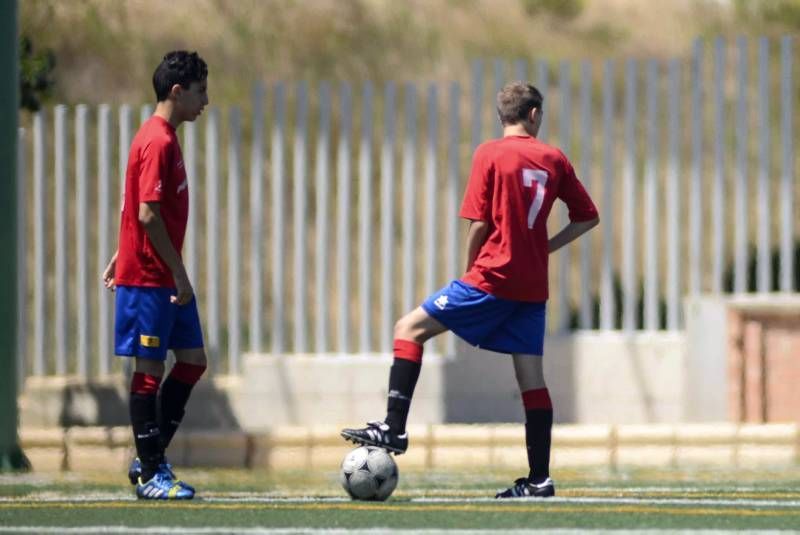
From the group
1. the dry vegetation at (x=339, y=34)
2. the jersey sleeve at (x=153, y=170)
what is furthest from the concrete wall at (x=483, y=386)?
the dry vegetation at (x=339, y=34)

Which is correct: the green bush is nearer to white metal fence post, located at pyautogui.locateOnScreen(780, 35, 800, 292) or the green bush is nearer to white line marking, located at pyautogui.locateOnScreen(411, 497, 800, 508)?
white metal fence post, located at pyautogui.locateOnScreen(780, 35, 800, 292)

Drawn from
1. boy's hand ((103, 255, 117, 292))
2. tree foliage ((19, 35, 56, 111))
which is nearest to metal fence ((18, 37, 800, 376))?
tree foliage ((19, 35, 56, 111))

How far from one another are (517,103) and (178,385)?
1.77 meters

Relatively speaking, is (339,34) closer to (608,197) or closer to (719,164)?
(608,197)

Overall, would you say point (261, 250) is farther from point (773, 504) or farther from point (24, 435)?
point (773, 504)

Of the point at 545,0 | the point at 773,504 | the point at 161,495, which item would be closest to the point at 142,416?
the point at 161,495

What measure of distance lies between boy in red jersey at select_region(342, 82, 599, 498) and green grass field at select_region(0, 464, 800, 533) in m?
0.29

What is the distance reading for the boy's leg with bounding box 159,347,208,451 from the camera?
7.80 metres

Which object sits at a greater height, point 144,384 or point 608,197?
point 608,197

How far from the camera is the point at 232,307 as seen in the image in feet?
38.6

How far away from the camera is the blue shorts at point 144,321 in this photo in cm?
753

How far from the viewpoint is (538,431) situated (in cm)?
750

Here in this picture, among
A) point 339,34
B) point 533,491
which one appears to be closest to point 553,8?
point 339,34

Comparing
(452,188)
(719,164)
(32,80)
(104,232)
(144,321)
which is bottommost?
(144,321)
